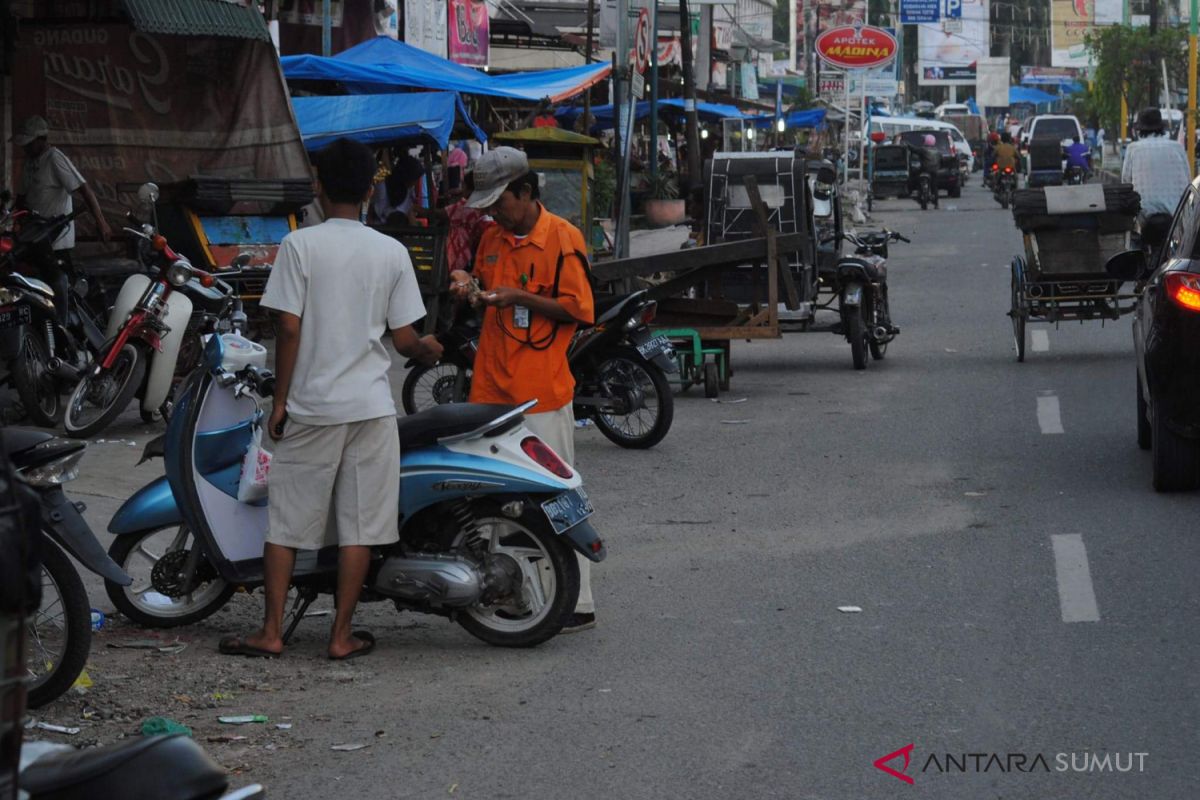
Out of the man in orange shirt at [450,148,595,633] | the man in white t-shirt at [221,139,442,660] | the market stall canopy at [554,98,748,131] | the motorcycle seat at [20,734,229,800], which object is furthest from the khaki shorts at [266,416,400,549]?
the market stall canopy at [554,98,748,131]

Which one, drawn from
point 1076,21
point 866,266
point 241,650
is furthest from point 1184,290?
point 1076,21

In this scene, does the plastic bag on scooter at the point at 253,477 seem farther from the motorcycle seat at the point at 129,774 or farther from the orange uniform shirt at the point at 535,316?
the motorcycle seat at the point at 129,774

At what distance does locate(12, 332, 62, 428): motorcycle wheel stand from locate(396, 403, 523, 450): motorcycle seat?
5.81 metres

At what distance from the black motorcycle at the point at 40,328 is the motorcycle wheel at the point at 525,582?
590cm

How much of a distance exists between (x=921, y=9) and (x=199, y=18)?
56.5 meters

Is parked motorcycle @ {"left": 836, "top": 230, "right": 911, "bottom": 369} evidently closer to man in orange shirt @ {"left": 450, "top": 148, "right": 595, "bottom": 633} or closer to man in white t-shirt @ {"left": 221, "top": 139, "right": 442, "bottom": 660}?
man in orange shirt @ {"left": 450, "top": 148, "right": 595, "bottom": 633}

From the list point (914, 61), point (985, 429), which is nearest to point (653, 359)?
point (985, 429)

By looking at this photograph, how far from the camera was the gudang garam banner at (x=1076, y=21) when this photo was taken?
90.8m

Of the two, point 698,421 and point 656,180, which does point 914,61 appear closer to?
point 656,180

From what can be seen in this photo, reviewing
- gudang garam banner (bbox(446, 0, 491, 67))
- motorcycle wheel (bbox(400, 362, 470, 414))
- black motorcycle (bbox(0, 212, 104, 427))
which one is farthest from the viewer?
gudang garam banner (bbox(446, 0, 491, 67))

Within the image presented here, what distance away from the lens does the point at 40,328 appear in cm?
1185

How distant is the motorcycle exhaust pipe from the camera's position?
11.8 meters

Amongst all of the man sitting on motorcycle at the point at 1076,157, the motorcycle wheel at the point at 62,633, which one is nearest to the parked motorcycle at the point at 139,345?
the motorcycle wheel at the point at 62,633

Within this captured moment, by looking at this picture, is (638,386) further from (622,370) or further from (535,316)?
(535,316)
